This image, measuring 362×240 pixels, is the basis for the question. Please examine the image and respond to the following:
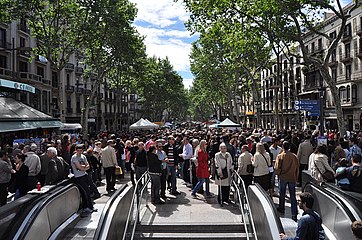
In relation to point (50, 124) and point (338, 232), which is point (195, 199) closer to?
point (338, 232)

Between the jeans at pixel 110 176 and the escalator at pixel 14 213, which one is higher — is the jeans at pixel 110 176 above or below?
below

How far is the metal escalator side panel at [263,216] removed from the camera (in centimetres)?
495

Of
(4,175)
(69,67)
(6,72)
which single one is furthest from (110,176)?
(69,67)

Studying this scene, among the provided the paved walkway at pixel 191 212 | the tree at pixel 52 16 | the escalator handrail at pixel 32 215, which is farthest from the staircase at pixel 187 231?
the tree at pixel 52 16

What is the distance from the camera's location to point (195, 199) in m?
9.93

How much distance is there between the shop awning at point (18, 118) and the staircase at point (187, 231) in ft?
36.9

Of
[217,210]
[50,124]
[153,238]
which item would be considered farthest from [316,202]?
[50,124]

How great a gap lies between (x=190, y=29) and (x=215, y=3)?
8150 millimetres

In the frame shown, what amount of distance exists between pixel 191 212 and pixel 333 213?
11.5ft

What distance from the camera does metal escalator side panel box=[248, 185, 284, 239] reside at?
4.95m

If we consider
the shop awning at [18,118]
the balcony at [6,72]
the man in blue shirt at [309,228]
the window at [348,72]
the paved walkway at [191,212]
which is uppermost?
the window at [348,72]

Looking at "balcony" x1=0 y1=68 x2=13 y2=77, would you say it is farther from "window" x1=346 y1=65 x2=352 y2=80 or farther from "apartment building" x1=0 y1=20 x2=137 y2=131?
"window" x1=346 y1=65 x2=352 y2=80

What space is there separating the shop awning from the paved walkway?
10363 millimetres

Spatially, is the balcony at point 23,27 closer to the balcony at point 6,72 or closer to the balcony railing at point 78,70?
the balcony at point 6,72
